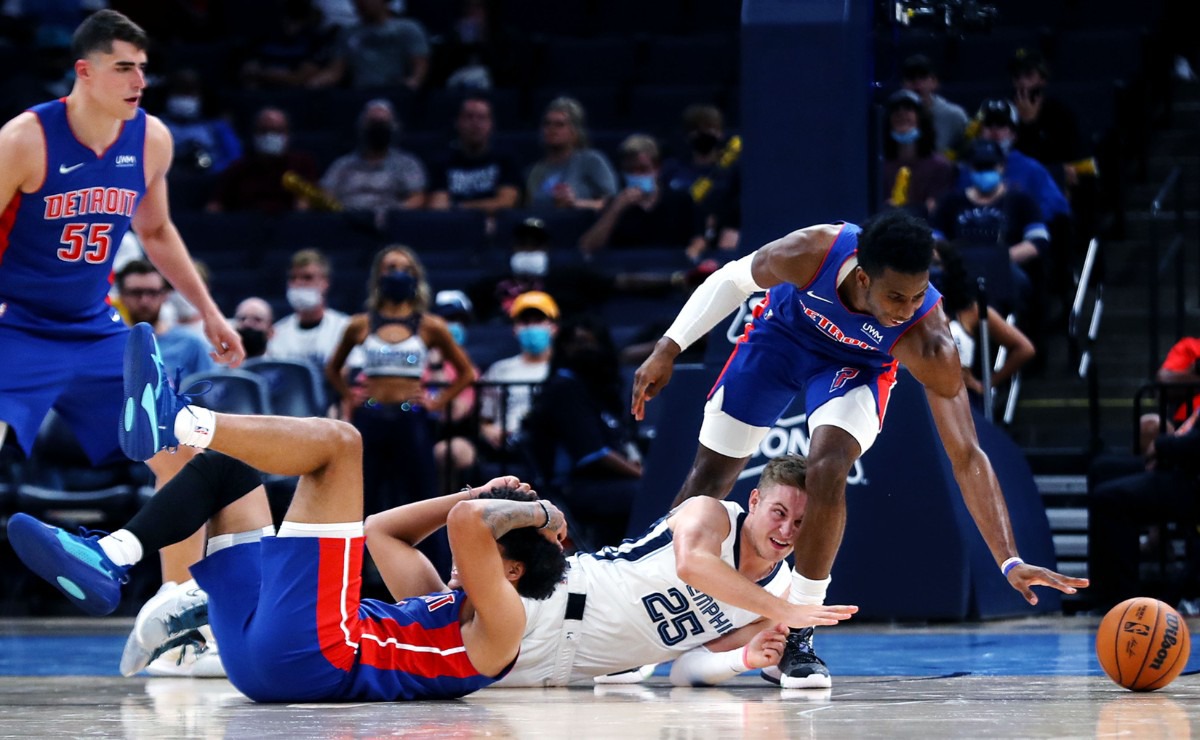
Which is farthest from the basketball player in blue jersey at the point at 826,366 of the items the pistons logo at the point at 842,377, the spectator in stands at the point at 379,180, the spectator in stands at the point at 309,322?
the spectator in stands at the point at 379,180

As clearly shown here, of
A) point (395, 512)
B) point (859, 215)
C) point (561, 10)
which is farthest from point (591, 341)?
point (561, 10)

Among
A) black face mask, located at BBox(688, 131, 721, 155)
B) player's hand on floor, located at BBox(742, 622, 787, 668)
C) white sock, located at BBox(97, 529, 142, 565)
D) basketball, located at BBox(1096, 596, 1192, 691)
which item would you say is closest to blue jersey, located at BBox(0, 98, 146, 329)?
white sock, located at BBox(97, 529, 142, 565)

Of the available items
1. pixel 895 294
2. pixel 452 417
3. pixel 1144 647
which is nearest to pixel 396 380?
pixel 452 417

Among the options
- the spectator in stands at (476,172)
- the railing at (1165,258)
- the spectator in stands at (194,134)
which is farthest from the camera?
the spectator in stands at (194,134)

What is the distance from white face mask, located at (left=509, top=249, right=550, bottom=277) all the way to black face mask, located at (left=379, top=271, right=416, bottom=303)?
169 centimetres

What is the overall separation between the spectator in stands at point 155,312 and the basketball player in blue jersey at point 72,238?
3.57 m

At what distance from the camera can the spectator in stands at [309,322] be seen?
10.1 meters

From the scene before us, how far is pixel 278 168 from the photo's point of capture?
12.5 metres

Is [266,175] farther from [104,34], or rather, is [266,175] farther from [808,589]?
[808,589]

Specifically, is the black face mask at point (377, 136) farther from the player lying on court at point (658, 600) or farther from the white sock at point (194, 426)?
the white sock at point (194, 426)

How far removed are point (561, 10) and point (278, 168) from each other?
119 inches

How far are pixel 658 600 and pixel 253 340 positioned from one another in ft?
15.0

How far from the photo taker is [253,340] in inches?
378

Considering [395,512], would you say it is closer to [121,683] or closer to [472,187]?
[121,683]
